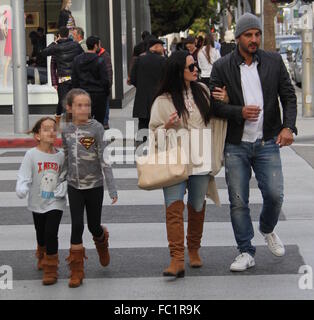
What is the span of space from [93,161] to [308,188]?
4615 mm

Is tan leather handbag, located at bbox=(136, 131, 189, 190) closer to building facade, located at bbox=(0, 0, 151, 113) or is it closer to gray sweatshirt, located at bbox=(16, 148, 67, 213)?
gray sweatshirt, located at bbox=(16, 148, 67, 213)

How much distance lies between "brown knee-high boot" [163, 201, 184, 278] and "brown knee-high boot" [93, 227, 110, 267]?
55cm

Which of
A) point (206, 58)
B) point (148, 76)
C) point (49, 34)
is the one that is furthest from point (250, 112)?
point (49, 34)

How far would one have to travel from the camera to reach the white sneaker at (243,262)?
22.9 ft

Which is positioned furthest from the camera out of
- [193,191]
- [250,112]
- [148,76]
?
[148,76]

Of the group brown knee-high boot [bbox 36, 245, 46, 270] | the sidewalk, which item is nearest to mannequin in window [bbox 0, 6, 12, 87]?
the sidewalk

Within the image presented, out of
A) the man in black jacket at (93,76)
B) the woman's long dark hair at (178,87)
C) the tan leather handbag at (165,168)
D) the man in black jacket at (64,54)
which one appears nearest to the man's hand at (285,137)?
the woman's long dark hair at (178,87)

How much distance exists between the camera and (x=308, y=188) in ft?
35.6

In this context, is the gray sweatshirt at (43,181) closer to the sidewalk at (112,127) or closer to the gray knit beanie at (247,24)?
the gray knit beanie at (247,24)

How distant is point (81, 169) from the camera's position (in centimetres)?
677

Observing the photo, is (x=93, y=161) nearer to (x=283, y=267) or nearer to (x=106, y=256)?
(x=106, y=256)

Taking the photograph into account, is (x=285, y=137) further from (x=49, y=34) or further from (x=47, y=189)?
(x=49, y=34)

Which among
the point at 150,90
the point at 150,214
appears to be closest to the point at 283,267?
the point at 150,214

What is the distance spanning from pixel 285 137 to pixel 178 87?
0.85 m
